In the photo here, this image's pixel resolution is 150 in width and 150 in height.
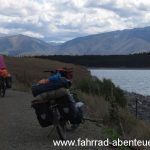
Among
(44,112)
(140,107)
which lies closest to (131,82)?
(140,107)

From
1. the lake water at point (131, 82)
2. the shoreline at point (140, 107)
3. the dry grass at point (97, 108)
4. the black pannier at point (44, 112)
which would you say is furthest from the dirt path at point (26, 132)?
the lake water at point (131, 82)

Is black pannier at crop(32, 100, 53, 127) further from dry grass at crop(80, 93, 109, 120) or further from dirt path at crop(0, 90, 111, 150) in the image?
dry grass at crop(80, 93, 109, 120)

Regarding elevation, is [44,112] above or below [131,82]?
above

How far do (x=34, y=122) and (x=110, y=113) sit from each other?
6.66 feet

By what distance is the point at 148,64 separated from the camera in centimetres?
14600

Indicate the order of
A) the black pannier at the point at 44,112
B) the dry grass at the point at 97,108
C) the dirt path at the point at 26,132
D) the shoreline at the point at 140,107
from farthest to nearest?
the shoreline at the point at 140,107
the dry grass at the point at 97,108
the black pannier at the point at 44,112
the dirt path at the point at 26,132

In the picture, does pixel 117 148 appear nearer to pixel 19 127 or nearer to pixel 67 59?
pixel 19 127

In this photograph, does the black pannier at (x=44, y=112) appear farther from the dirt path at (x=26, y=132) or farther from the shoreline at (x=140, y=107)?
the shoreline at (x=140, y=107)

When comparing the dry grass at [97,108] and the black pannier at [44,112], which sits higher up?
the black pannier at [44,112]

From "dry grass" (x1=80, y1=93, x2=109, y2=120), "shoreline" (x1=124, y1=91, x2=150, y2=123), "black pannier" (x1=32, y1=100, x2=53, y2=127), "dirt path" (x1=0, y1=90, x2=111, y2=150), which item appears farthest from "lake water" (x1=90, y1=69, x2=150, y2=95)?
"black pannier" (x1=32, y1=100, x2=53, y2=127)

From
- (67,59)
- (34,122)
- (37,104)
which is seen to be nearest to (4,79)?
(34,122)

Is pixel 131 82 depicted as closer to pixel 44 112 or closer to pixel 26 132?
pixel 26 132

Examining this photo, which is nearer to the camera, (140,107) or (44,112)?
(44,112)

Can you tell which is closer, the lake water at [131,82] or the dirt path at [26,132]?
the dirt path at [26,132]
